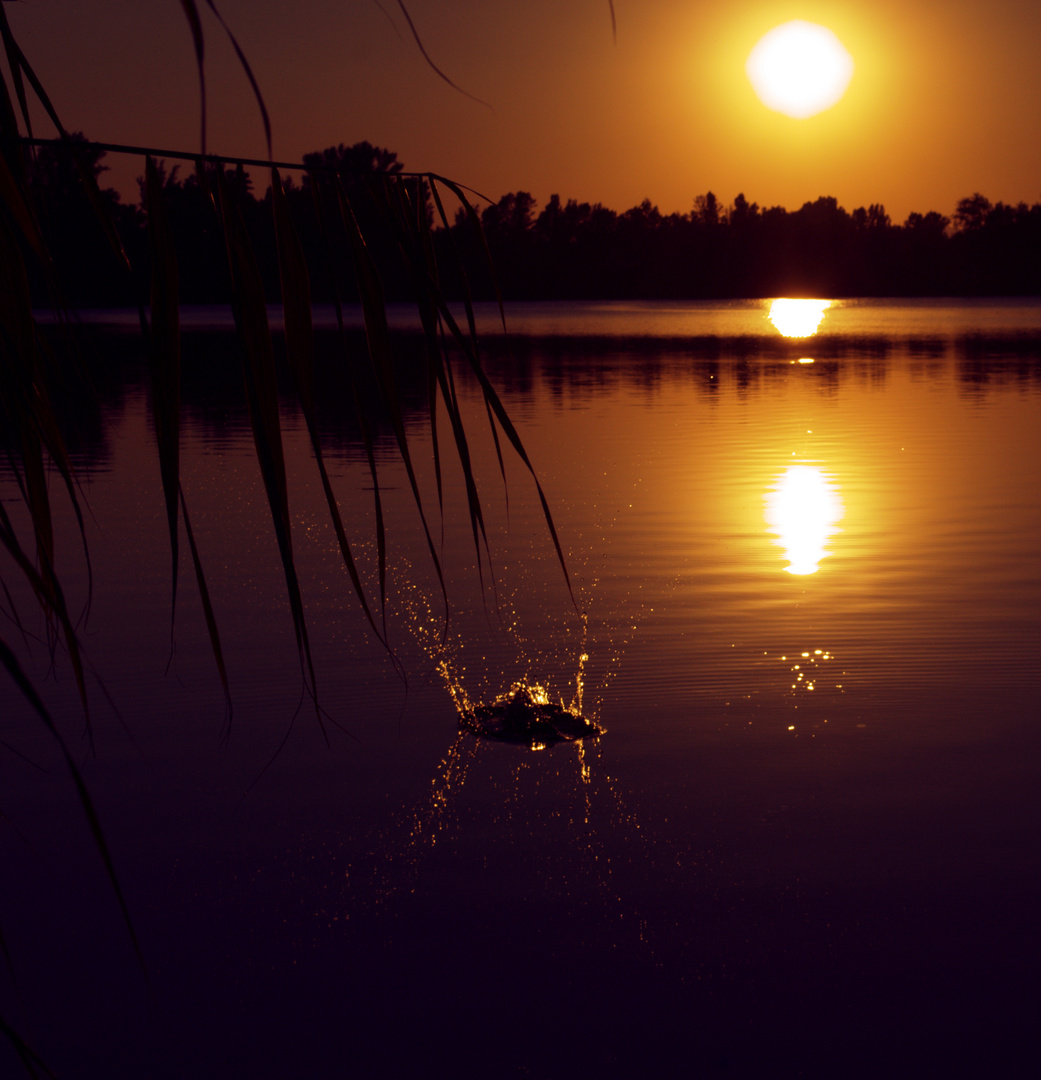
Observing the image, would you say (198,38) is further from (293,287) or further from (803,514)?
(803,514)

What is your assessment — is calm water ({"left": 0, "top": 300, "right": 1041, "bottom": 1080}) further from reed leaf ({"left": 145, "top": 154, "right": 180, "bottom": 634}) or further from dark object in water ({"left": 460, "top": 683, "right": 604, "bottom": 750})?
reed leaf ({"left": 145, "top": 154, "right": 180, "bottom": 634})

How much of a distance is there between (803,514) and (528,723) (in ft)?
21.4

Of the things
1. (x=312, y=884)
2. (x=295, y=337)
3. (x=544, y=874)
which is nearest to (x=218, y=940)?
(x=312, y=884)

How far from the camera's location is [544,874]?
4.71 m

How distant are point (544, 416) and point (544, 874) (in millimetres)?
17560

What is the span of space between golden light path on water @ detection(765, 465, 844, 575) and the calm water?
83mm

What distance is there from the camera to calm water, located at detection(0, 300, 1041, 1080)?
3807 mm

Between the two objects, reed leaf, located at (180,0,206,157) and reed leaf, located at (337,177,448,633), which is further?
reed leaf, located at (337,177,448,633)

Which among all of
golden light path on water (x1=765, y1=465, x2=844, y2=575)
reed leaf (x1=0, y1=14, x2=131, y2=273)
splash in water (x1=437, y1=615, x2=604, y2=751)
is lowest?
golden light path on water (x1=765, y1=465, x2=844, y2=575)

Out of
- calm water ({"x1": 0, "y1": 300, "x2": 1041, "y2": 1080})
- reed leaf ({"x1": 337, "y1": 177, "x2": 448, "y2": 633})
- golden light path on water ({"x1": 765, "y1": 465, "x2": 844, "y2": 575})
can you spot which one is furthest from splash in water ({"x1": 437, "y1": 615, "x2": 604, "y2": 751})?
reed leaf ({"x1": 337, "y1": 177, "x2": 448, "y2": 633})

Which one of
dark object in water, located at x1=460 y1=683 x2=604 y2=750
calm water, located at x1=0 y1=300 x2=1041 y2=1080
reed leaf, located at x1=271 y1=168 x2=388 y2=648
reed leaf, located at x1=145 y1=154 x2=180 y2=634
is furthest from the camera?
dark object in water, located at x1=460 y1=683 x2=604 y2=750

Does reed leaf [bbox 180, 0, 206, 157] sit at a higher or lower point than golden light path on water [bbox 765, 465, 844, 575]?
higher

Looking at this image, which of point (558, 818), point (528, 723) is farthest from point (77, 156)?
point (528, 723)

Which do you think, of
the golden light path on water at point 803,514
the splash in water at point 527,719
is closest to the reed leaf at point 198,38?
the splash in water at point 527,719
